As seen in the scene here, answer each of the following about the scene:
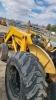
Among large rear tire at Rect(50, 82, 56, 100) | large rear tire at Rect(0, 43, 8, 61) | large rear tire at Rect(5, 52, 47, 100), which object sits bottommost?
large rear tire at Rect(0, 43, 8, 61)

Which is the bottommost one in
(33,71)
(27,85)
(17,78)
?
(17,78)

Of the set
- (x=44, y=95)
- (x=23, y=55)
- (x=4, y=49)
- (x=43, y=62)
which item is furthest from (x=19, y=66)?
(x=4, y=49)

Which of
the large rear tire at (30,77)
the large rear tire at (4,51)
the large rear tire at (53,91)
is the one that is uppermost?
the large rear tire at (30,77)

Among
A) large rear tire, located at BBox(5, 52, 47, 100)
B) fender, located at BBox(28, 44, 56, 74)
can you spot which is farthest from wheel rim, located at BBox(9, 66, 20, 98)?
fender, located at BBox(28, 44, 56, 74)

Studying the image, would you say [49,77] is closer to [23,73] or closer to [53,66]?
[53,66]

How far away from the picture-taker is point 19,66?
3.87 meters

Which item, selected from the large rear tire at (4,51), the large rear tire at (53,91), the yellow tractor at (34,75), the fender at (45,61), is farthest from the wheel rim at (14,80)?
the large rear tire at (4,51)

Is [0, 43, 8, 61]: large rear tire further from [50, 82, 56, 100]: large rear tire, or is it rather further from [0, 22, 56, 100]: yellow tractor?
[50, 82, 56, 100]: large rear tire

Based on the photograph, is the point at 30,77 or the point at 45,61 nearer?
the point at 30,77

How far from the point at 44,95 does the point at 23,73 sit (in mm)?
550

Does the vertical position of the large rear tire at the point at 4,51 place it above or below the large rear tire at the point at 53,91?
below

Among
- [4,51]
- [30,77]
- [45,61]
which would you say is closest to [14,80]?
[45,61]

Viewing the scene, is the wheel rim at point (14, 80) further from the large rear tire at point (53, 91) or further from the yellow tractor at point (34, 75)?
the large rear tire at point (53, 91)

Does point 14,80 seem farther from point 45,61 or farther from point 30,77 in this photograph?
point 30,77
